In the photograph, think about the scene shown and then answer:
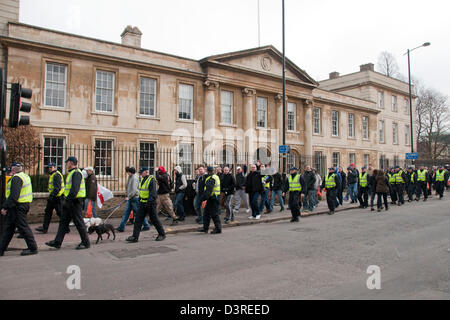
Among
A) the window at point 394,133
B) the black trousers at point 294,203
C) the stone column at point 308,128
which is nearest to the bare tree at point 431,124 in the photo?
the window at point 394,133

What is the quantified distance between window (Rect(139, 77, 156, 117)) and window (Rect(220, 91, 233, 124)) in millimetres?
4894

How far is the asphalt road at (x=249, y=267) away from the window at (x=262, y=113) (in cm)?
1605

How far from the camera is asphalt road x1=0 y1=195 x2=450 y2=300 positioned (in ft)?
14.9

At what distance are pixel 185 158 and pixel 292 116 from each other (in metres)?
10.6

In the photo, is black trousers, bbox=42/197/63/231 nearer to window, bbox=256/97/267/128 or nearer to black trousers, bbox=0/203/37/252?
black trousers, bbox=0/203/37/252

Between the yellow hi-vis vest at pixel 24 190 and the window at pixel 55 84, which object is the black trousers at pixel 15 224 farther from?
the window at pixel 55 84

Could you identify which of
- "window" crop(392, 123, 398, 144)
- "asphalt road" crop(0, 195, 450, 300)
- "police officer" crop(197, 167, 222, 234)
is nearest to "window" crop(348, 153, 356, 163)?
"window" crop(392, 123, 398, 144)

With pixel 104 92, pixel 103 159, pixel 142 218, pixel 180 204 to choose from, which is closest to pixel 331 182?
pixel 180 204

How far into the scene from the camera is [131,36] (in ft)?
72.2

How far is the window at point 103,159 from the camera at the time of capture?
17391mm

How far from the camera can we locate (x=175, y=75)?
68.3 ft

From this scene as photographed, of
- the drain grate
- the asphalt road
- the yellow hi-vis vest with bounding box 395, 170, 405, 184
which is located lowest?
the drain grate
